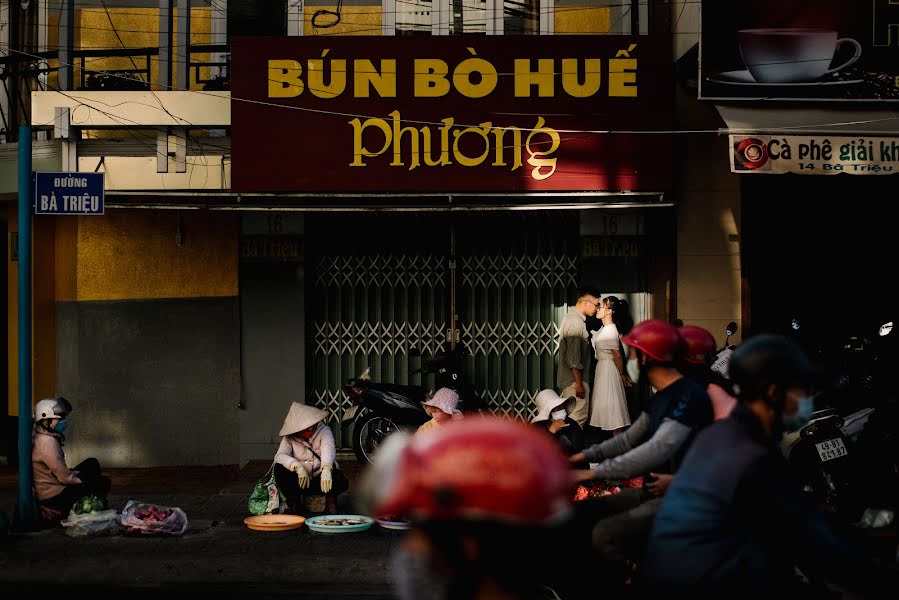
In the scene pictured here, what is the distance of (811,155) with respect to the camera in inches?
428

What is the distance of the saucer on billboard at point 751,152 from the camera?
35.4ft

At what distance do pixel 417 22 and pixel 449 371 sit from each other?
12.7 feet

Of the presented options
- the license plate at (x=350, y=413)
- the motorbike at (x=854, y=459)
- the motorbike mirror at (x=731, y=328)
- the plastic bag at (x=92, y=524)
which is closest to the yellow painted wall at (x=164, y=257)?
the license plate at (x=350, y=413)

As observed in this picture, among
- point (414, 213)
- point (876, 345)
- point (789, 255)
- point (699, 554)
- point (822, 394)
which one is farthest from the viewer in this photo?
point (789, 255)

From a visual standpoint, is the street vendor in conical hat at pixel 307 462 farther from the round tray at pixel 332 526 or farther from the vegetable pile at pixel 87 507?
the vegetable pile at pixel 87 507

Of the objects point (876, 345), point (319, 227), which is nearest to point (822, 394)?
point (876, 345)

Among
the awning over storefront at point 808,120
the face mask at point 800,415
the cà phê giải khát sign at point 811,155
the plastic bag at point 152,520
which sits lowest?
the plastic bag at point 152,520

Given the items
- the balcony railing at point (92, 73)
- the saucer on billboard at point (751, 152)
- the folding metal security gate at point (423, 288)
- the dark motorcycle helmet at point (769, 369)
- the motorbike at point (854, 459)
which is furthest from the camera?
the folding metal security gate at point (423, 288)

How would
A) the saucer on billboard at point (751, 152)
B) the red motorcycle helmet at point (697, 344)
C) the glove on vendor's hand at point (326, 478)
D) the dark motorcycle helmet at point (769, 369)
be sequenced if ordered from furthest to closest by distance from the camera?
the saucer on billboard at point (751, 152) → the glove on vendor's hand at point (326, 478) → the red motorcycle helmet at point (697, 344) → the dark motorcycle helmet at point (769, 369)

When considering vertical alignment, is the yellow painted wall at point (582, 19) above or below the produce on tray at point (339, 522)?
above

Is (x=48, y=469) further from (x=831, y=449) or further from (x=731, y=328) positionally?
(x=731, y=328)

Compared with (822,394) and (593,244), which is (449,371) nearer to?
(593,244)

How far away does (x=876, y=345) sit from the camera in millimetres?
11461

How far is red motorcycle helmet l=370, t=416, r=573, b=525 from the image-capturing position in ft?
7.22
